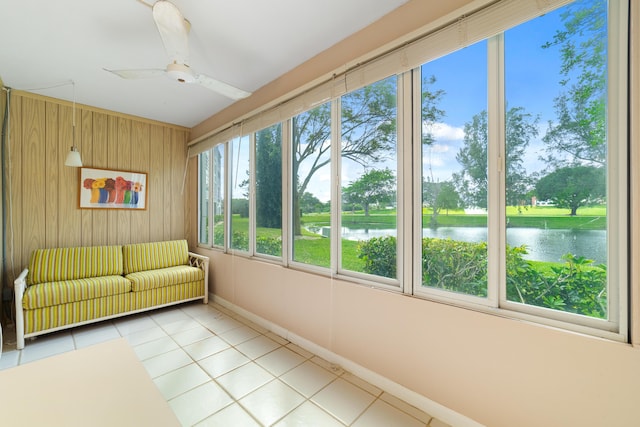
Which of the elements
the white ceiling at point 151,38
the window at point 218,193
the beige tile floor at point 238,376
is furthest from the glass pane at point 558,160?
the window at point 218,193

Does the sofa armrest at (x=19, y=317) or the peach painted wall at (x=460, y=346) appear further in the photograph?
the sofa armrest at (x=19, y=317)

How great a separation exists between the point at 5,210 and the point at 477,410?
4829mm

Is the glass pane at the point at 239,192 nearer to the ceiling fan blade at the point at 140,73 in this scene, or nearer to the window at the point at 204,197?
the window at the point at 204,197

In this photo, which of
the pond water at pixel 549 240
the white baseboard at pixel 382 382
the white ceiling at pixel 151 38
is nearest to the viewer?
the pond water at pixel 549 240

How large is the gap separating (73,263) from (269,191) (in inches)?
96.3

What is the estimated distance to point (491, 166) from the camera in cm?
153

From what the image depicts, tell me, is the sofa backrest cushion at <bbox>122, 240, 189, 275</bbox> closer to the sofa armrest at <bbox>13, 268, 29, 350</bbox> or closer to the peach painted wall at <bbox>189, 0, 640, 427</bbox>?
the sofa armrest at <bbox>13, 268, 29, 350</bbox>

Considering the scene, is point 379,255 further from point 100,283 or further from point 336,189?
point 100,283

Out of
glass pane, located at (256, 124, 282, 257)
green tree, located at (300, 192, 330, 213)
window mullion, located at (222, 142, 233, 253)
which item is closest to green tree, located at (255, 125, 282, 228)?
glass pane, located at (256, 124, 282, 257)

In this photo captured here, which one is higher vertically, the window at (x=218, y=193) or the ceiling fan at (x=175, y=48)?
the ceiling fan at (x=175, y=48)

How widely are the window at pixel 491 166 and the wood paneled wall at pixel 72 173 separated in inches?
114

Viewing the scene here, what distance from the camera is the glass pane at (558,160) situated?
4.15 feet

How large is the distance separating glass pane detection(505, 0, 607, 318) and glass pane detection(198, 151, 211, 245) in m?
3.88

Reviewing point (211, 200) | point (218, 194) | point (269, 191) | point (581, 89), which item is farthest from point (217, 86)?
point (581, 89)
